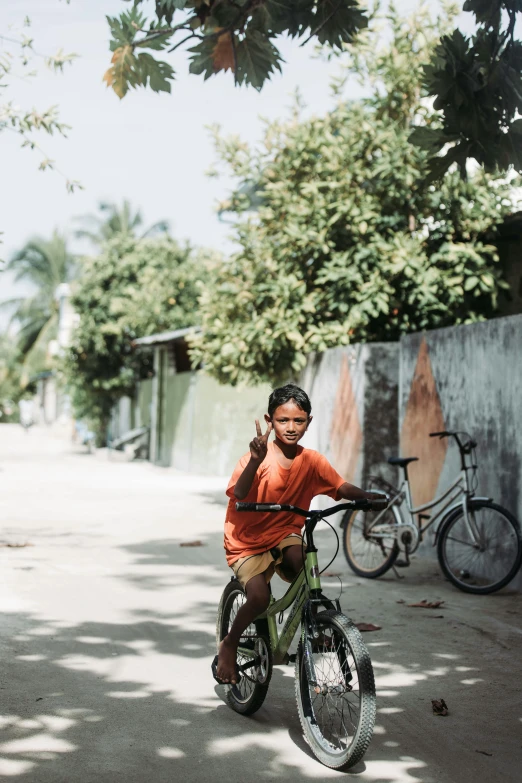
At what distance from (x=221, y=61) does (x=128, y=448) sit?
22.8 metres

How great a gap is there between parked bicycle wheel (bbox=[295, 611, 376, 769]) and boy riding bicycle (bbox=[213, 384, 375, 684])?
1.19 ft

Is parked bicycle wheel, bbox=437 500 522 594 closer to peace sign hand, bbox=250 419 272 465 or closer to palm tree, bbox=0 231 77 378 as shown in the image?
peace sign hand, bbox=250 419 272 465

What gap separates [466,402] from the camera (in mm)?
8812

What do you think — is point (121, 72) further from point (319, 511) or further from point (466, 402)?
point (466, 402)

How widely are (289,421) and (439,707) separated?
5.39ft

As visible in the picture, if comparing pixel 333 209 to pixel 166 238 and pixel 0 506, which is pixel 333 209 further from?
pixel 166 238

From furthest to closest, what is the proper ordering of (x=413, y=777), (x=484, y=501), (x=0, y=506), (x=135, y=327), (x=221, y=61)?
(x=135, y=327) → (x=0, y=506) → (x=484, y=501) → (x=221, y=61) → (x=413, y=777)

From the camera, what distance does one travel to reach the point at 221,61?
542cm

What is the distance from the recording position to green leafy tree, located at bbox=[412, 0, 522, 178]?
5.44 meters

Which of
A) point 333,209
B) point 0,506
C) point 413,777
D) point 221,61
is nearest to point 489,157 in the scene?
point 221,61

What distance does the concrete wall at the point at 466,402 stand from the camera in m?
7.98

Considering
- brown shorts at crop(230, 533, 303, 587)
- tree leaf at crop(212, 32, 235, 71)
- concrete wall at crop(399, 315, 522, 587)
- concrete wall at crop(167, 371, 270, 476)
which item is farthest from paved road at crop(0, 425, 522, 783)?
concrete wall at crop(167, 371, 270, 476)

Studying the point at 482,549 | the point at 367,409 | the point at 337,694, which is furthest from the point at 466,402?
the point at 337,694

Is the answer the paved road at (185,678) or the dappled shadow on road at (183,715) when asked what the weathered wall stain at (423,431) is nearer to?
the paved road at (185,678)
